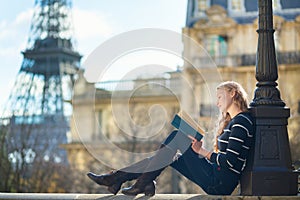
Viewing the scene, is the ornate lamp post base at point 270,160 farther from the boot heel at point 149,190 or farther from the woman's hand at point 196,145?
the boot heel at point 149,190

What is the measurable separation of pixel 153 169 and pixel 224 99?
998 millimetres

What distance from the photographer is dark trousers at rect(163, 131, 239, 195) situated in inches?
314

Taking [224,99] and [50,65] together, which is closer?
[224,99]

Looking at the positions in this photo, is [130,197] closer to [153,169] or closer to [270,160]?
[153,169]

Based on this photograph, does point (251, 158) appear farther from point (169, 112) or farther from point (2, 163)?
point (169, 112)


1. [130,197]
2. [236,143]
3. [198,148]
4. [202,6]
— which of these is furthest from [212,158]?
[202,6]

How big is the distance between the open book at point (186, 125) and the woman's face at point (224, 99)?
38cm

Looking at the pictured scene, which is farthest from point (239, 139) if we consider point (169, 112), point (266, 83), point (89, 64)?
point (169, 112)

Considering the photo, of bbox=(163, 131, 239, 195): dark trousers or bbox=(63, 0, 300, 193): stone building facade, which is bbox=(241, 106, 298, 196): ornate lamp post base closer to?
bbox=(163, 131, 239, 195): dark trousers

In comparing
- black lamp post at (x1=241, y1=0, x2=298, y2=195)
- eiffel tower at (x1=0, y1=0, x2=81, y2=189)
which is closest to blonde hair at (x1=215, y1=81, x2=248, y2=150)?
black lamp post at (x1=241, y1=0, x2=298, y2=195)

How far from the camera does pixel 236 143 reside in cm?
779

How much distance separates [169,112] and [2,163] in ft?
40.6

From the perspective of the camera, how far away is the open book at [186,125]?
7.86 m

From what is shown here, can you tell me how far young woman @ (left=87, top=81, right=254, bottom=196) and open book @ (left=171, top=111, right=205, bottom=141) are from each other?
0.06 m
